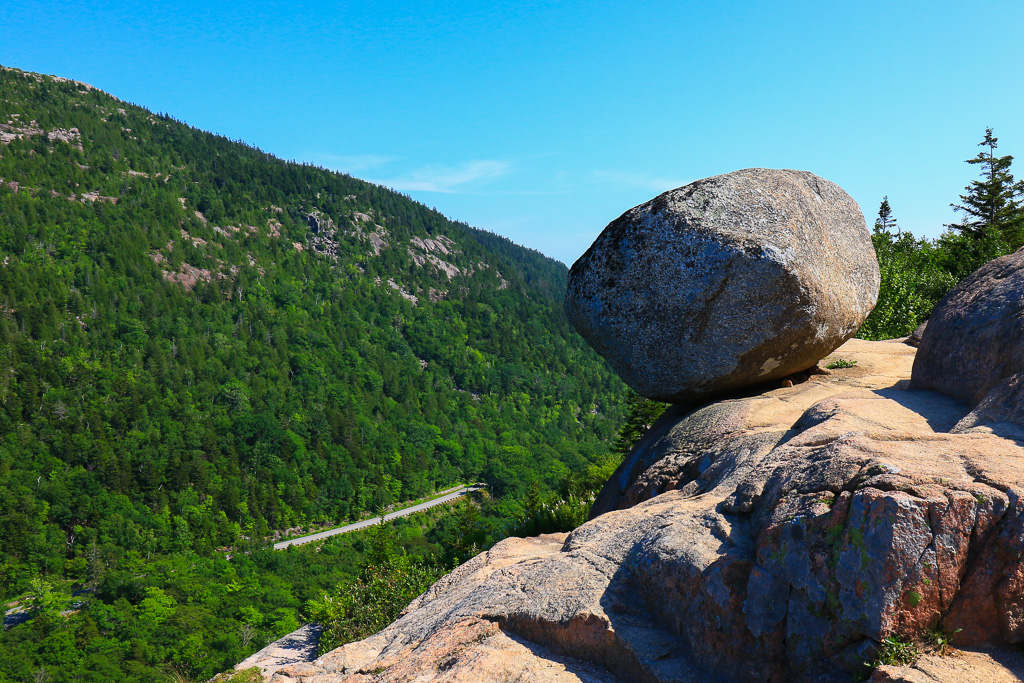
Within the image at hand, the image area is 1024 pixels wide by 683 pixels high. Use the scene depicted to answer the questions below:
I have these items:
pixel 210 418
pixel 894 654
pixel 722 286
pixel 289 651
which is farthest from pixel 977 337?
pixel 210 418

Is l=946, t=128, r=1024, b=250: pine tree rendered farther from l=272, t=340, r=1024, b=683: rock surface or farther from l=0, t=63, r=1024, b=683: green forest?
l=272, t=340, r=1024, b=683: rock surface

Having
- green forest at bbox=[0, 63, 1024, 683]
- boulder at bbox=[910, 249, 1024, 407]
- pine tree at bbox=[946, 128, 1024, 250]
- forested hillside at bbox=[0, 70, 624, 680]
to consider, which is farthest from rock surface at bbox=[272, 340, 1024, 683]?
forested hillside at bbox=[0, 70, 624, 680]

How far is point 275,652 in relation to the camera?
47.1 feet

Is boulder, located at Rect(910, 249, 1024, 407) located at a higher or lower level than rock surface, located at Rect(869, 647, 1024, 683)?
higher

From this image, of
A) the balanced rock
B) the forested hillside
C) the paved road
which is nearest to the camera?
the balanced rock

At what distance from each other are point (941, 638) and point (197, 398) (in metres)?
156

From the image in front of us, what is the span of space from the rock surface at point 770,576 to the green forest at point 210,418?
18.4 m

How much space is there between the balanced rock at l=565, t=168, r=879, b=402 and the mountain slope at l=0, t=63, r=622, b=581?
121 meters

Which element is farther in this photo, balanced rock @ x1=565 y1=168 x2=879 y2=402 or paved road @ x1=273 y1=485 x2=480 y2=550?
paved road @ x1=273 y1=485 x2=480 y2=550

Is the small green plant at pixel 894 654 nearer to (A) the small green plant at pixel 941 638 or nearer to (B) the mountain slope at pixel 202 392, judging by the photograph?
(A) the small green plant at pixel 941 638

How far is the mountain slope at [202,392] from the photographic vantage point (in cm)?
11838

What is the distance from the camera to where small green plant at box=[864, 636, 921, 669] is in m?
4.93

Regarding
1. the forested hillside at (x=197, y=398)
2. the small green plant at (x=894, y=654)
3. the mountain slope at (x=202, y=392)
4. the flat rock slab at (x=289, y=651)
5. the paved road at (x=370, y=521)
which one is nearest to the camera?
the small green plant at (x=894, y=654)

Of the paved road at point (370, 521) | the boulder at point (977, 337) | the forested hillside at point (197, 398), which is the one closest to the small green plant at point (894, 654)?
the boulder at point (977, 337)
